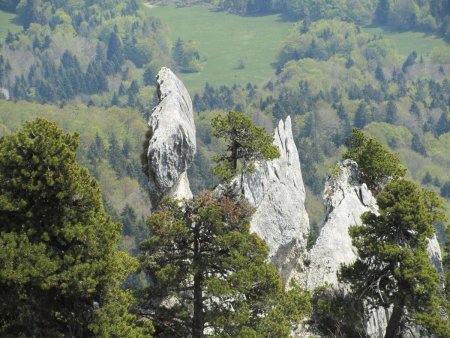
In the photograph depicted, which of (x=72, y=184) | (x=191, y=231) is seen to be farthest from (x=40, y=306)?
(x=191, y=231)

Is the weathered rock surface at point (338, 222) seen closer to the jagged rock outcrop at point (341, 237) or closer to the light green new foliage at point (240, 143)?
the jagged rock outcrop at point (341, 237)

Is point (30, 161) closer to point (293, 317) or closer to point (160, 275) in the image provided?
point (160, 275)

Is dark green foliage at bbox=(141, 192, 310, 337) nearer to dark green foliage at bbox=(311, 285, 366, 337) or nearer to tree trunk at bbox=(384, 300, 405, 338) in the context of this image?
dark green foliage at bbox=(311, 285, 366, 337)

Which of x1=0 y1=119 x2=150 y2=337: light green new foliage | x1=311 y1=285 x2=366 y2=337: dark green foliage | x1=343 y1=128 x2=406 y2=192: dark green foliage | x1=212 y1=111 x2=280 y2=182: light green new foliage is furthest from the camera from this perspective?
x1=343 y1=128 x2=406 y2=192: dark green foliage

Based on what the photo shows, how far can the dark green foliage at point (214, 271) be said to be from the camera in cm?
4653

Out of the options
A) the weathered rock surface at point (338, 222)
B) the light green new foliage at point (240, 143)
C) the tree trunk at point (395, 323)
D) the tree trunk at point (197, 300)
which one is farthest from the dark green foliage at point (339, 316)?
the light green new foliage at point (240, 143)

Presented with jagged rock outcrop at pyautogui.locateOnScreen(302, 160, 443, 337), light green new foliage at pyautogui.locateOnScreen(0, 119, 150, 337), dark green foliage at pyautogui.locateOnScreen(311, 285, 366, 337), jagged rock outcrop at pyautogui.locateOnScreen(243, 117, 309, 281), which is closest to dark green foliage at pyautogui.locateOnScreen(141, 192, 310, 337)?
dark green foliage at pyautogui.locateOnScreen(311, 285, 366, 337)

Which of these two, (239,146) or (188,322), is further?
(239,146)

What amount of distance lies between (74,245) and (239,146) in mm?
25165

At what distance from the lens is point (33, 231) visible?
134 ft

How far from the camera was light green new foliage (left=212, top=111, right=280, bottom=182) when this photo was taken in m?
63.4

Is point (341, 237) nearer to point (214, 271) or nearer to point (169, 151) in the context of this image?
→ point (169, 151)

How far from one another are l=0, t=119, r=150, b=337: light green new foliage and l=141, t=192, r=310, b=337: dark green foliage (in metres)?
5.58

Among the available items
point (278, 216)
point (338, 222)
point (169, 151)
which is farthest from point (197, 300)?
point (338, 222)
